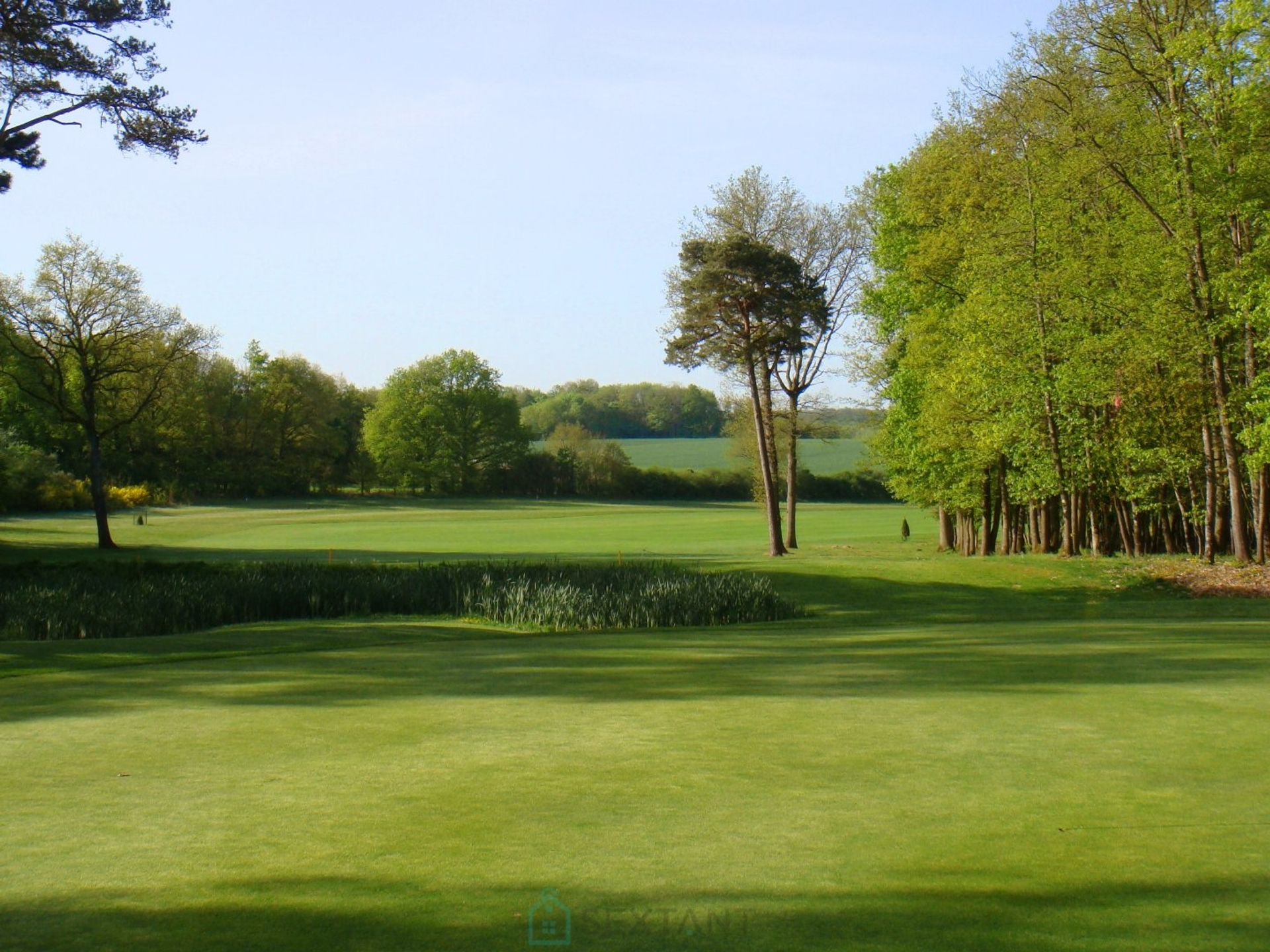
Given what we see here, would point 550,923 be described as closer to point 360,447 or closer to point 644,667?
point 644,667

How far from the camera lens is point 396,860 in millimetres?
4945

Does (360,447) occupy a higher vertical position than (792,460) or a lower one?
higher

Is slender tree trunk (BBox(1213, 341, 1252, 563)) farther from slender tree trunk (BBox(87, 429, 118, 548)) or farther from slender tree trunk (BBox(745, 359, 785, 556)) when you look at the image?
slender tree trunk (BBox(87, 429, 118, 548))

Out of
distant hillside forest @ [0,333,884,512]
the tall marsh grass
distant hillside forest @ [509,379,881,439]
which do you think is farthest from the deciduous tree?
distant hillside forest @ [509,379,881,439]

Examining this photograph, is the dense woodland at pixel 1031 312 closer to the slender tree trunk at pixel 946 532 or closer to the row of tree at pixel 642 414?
the slender tree trunk at pixel 946 532

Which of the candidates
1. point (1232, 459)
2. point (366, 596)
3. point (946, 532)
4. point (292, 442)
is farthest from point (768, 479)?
point (292, 442)

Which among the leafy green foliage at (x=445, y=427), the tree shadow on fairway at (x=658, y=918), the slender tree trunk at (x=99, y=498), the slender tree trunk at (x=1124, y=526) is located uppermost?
the leafy green foliage at (x=445, y=427)

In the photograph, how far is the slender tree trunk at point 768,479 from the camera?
41875mm

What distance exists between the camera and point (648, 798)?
19.6 ft

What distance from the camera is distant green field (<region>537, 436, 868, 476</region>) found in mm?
115750

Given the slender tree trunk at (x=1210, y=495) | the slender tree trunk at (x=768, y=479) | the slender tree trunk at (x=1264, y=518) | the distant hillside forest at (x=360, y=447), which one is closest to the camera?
the slender tree trunk at (x=1264, y=518)

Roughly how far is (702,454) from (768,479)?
80.3 metres

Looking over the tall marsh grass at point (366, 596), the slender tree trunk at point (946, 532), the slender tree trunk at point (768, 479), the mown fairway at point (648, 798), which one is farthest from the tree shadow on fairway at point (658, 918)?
the slender tree trunk at point (946, 532)

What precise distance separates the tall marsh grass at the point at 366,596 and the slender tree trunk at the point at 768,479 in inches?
514
